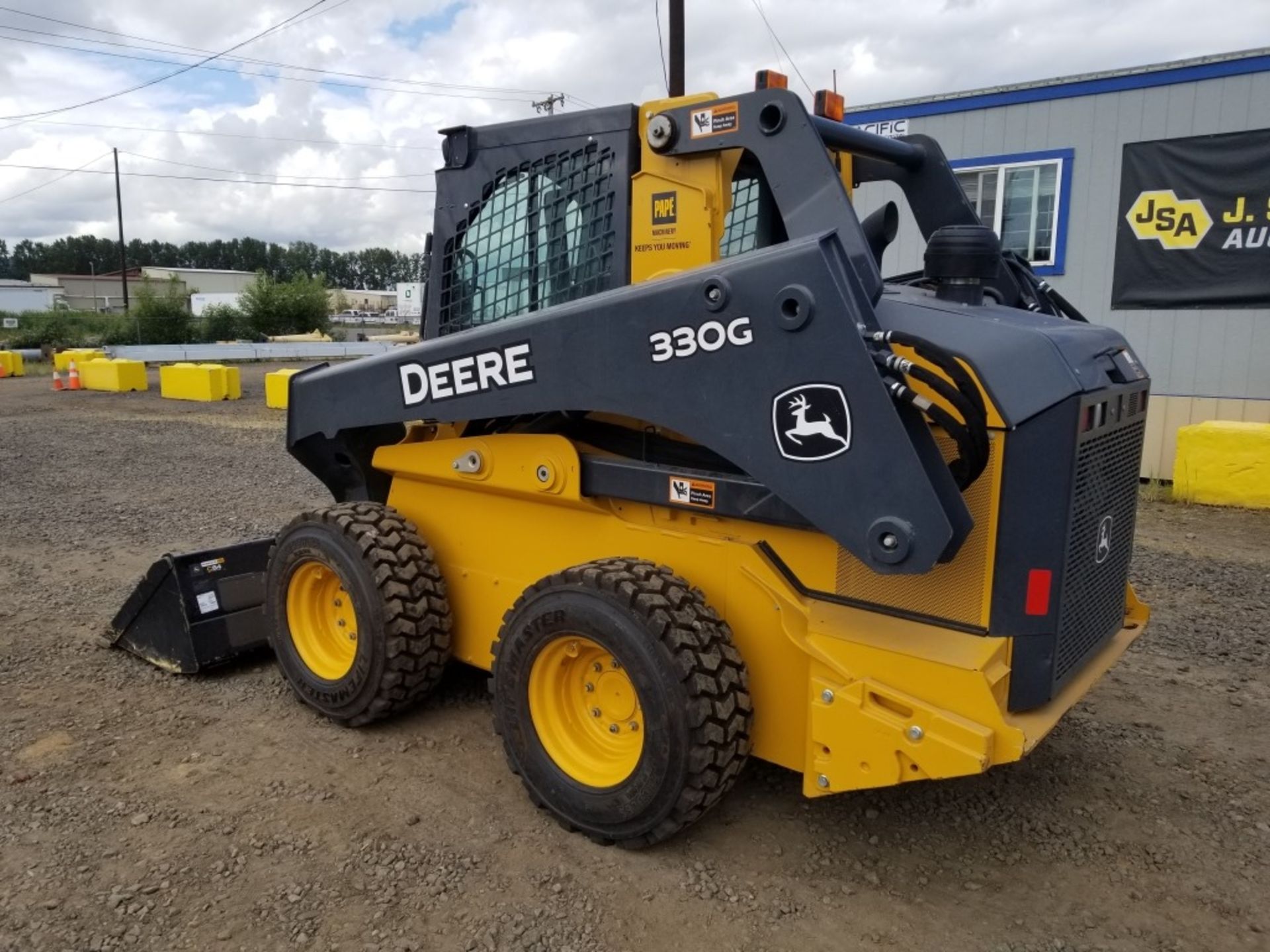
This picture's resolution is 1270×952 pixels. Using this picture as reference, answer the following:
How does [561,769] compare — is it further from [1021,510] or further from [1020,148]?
[1020,148]

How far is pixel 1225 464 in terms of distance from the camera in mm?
8203

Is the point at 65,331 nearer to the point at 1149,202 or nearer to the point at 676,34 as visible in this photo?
the point at 676,34

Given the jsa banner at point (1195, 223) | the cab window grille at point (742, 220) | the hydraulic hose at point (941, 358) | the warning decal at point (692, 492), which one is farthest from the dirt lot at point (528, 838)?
the jsa banner at point (1195, 223)

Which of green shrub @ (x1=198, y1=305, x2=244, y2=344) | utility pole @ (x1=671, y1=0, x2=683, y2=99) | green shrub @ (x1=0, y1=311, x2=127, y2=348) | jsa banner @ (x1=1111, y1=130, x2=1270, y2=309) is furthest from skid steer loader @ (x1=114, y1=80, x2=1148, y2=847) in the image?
green shrub @ (x1=198, y1=305, x2=244, y2=344)

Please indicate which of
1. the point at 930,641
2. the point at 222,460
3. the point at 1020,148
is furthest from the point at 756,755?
the point at 222,460

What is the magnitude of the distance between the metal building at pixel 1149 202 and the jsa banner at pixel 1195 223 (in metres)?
0.01

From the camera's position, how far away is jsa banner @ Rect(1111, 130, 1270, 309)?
28.3 ft

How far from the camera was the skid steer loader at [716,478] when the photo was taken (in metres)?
2.66

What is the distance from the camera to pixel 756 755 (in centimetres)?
319

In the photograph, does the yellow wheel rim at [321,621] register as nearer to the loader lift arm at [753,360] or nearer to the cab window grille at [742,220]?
the loader lift arm at [753,360]

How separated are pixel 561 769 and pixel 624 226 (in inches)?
77.0

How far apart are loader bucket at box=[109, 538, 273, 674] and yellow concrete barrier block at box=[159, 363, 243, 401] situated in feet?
48.2

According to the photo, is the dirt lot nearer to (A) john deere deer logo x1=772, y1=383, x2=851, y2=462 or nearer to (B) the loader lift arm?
(B) the loader lift arm

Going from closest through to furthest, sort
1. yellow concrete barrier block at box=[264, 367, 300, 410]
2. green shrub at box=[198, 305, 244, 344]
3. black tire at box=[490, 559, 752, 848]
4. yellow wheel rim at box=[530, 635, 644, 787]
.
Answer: black tire at box=[490, 559, 752, 848], yellow wheel rim at box=[530, 635, 644, 787], yellow concrete barrier block at box=[264, 367, 300, 410], green shrub at box=[198, 305, 244, 344]
